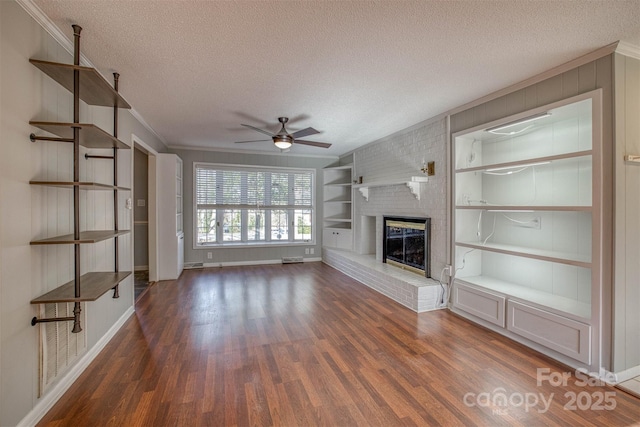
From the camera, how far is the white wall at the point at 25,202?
1571 mm

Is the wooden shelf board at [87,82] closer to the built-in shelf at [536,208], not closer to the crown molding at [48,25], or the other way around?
the crown molding at [48,25]

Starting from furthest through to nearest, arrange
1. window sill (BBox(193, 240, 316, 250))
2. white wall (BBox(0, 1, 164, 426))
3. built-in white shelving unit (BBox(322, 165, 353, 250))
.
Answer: built-in white shelving unit (BBox(322, 165, 353, 250))
window sill (BBox(193, 240, 316, 250))
white wall (BBox(0, 1, 164, 426))

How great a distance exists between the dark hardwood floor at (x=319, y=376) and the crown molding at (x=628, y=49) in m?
2.56

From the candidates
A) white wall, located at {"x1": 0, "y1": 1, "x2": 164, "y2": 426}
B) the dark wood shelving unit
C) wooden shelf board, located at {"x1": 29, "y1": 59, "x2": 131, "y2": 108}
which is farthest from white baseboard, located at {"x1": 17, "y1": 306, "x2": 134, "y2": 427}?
wooden shelf board, located at {"x1": 29, "y1": 59, "x2": 131, "y2": 108}

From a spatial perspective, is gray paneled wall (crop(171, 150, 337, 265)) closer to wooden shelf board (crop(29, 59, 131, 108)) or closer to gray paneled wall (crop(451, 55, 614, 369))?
wooden shelf board (crop(29, 59, 131, 108))

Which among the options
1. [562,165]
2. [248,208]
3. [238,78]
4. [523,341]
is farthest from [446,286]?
[248,208]

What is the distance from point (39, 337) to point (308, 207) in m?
5.47

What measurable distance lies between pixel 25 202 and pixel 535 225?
440 cm

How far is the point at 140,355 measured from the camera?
8.50 feet

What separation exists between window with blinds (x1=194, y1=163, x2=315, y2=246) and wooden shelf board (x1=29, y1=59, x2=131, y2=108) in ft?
12.6

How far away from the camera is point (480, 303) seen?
3260mm

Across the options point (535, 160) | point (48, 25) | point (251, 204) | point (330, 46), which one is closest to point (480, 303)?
point (535, 160)

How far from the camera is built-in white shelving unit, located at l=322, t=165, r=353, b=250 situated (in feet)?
22.3

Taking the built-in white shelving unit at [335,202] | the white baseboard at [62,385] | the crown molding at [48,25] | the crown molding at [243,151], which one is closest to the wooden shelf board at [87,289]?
the white baseboard at [62,385]
